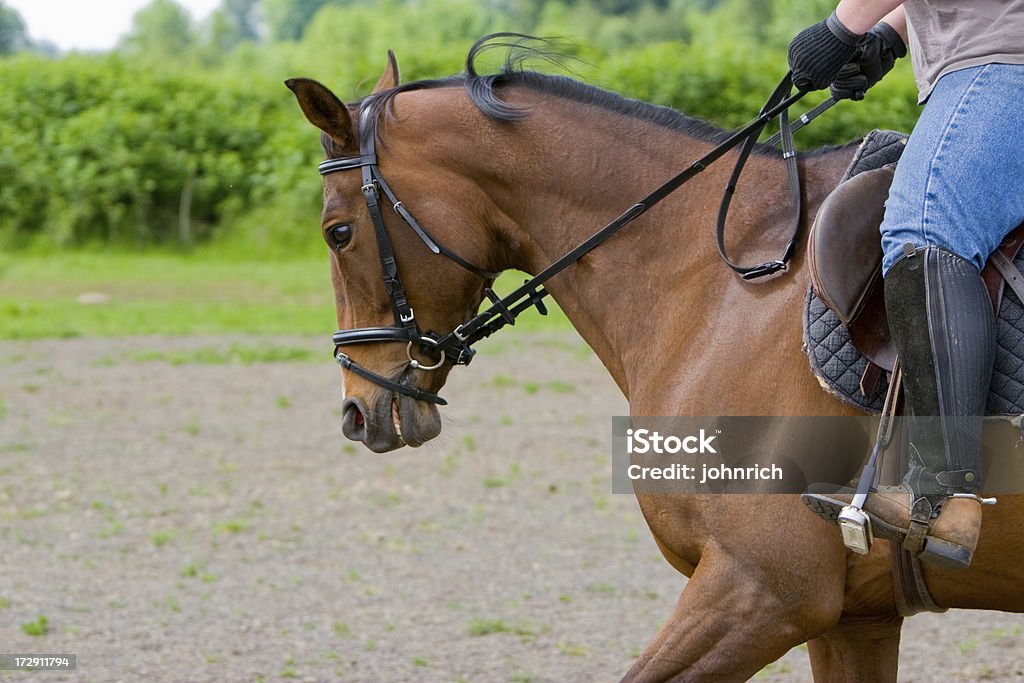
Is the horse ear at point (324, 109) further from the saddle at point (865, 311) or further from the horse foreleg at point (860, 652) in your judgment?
the horse foreleg at point (860, 652)

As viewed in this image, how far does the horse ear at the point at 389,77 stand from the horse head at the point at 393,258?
0.81 feet

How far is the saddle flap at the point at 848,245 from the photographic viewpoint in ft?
9.25

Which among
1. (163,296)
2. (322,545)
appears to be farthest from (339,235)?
(163,296)

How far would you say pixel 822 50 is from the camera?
3.01 metres

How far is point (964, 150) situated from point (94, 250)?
1991cm

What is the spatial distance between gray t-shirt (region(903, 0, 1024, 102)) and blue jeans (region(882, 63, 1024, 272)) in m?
0.04

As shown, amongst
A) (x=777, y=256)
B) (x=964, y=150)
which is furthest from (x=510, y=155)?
(x=964, y=150)

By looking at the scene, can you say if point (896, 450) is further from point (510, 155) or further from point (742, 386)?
point (510, 155)

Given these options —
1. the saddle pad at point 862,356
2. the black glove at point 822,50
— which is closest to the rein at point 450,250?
the black glove at point 822,50

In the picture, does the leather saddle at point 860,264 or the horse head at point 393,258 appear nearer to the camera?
the leather saddle at point 860,264

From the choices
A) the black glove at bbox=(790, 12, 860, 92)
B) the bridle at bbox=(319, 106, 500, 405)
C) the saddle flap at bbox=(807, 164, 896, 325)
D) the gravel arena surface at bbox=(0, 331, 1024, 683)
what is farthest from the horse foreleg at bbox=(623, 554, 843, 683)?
the gravel arena surface at bbox=(0, 331, 1024, 683)

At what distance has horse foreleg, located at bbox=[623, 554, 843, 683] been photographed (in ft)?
9.40

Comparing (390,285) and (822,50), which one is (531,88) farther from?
(822,50)

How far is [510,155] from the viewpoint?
334 centimetres
